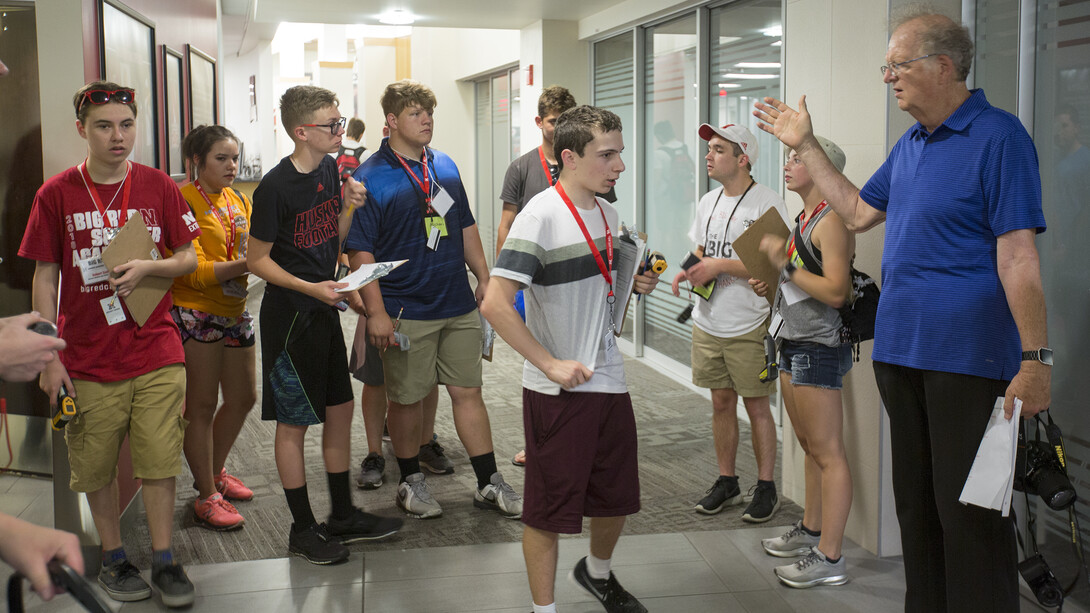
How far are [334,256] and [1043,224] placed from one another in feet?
7.79

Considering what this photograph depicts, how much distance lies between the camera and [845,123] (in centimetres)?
346

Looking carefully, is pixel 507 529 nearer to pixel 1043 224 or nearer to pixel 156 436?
pixel 156 436

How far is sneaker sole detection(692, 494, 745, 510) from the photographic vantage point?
3855 millimetres

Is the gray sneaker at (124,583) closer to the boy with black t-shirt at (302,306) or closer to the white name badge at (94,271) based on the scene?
the boy with black t-shirt at (302,306)

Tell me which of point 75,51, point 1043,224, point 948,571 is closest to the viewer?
point 1043,224

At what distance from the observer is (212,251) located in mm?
3695

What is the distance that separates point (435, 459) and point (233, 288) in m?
1.34

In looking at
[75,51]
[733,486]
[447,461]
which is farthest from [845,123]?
[75,51]

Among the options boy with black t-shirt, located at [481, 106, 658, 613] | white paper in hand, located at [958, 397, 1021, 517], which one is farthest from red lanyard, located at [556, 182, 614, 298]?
white paper in hand, located at [958, 397, 1021, 517]

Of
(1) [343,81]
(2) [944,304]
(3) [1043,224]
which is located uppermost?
(1) [343,81]

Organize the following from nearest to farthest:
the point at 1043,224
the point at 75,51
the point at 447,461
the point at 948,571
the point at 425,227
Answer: the point at 1043,224 < the point at 948,571 < the point at 75,51 < the point at 425,227 < the point at 447,461

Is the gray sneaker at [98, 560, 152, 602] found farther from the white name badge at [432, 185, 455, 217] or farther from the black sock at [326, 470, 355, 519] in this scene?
the white name badge at [432, 185, 455, 217]

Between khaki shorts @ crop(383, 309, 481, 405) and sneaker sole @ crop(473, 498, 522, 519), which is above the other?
khaki shorts @ crop(383, 309, 481, 405)

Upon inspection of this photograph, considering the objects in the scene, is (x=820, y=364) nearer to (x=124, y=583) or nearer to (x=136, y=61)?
(x=124, y=583)
